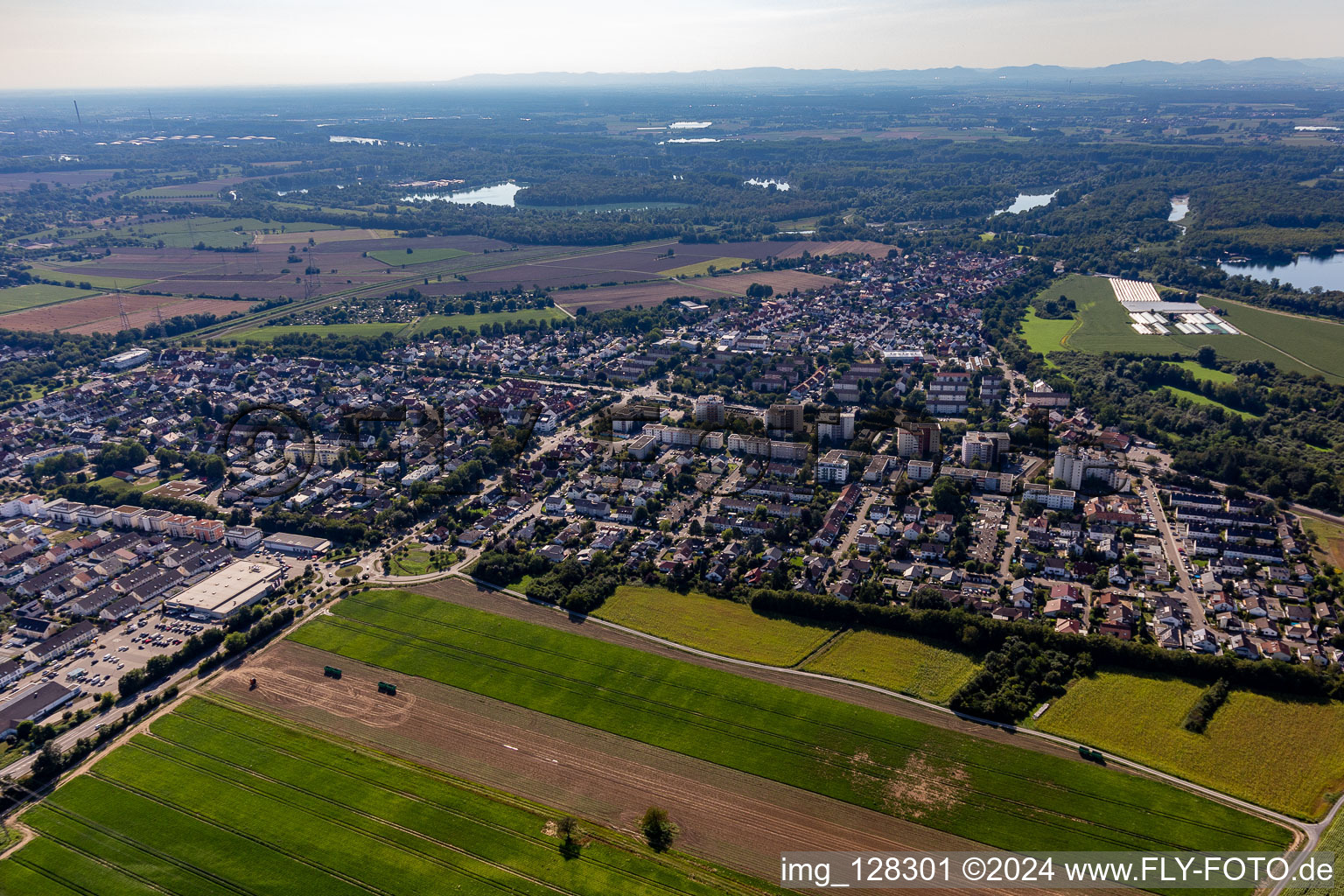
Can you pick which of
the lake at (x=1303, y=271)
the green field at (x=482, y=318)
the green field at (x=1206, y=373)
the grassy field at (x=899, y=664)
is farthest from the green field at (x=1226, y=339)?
the green field at (x=482, y=318)

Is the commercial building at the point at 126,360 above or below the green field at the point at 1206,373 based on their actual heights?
above

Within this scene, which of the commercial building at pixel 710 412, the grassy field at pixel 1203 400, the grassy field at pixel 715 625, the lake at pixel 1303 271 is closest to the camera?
the grassy field at pixel 715 625

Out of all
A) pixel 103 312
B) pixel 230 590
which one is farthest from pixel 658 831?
pixel 103 312

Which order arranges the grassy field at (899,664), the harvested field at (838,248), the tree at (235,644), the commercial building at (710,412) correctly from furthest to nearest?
1. the harvested field at (838,248)
2. the commercial building at (710,412)
3. the tree at (235,644)
4. the grassy field at (899,664)

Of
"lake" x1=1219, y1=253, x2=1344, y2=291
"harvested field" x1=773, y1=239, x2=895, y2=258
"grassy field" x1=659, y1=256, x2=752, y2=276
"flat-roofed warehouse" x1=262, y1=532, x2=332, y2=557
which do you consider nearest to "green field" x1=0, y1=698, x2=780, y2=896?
"flat-roofed warehouse" x1=262, y1=532, x2=332, y2=557

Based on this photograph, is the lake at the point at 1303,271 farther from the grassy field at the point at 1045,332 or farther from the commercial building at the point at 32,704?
the commercial building at the point at 32,704

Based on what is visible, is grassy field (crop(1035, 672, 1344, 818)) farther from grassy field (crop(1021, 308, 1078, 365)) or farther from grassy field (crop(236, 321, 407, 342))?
grassy field (crop(236, 321, 407, 342))

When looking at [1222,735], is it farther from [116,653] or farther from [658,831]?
[116,653]
